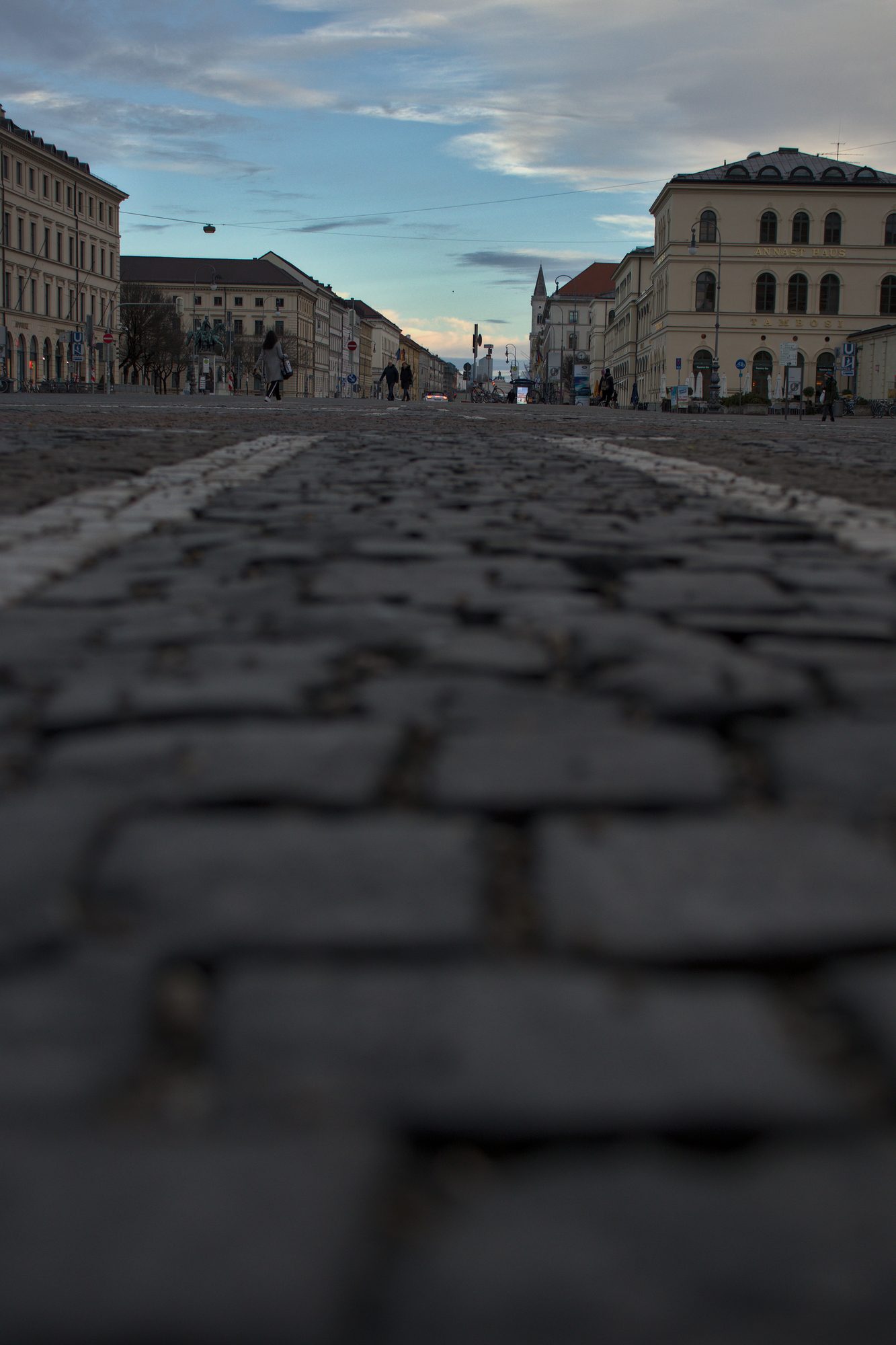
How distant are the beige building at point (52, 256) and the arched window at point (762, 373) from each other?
39128 mm

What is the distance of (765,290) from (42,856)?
89672mm

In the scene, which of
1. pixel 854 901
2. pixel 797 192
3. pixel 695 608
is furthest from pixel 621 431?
pixel 797 192

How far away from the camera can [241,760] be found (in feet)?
7.94

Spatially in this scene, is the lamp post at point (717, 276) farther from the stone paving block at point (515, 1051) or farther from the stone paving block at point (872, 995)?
the stone paving block at point (515, 1051)

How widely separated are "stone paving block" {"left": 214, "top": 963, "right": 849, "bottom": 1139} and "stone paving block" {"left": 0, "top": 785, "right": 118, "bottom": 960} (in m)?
0.30

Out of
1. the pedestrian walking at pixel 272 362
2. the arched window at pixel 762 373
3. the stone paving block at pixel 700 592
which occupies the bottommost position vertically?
the stone paving block at pixel 700 592

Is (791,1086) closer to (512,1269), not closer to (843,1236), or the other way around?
(843,1236)

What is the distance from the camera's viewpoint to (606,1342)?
1.04 meters

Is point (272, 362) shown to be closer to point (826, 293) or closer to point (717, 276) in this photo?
point (717, 276)

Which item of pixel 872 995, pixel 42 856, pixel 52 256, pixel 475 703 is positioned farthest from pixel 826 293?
pixel 872 995

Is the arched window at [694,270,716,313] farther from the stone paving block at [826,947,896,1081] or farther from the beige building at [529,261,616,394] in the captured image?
the stone paving block at [826,947,896,1081]

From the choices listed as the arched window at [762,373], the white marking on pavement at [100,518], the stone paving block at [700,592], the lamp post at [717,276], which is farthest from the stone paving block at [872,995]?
the arched window at [762,373]

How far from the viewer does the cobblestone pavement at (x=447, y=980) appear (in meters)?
1.11

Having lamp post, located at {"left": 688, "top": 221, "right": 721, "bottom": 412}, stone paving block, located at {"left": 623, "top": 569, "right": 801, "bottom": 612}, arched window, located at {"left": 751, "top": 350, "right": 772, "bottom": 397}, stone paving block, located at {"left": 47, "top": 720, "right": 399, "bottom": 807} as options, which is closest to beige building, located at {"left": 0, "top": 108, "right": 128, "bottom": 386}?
lamp post, located at {"left": 688, "top": 221, "right": 721, "bottom": 412}
